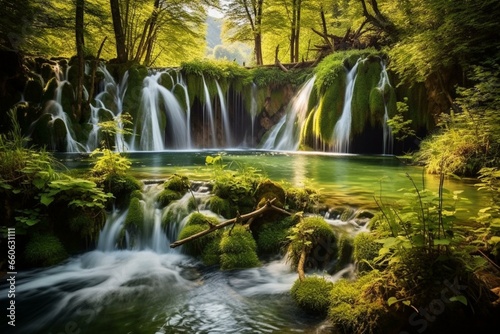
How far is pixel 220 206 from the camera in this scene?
5.46m

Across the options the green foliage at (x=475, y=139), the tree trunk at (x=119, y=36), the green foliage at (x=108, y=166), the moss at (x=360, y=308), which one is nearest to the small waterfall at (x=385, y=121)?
the green foliage at (x=475, y=139)

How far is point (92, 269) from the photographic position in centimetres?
471

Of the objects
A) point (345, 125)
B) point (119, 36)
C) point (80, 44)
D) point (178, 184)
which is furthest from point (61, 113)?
point (345, 125)

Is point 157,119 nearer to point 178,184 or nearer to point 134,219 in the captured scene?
point 178,184

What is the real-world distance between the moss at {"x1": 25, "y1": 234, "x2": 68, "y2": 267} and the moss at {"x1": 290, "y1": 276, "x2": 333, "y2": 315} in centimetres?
343

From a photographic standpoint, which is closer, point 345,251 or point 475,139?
point 345,251

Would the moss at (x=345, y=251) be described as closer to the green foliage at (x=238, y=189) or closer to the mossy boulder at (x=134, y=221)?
the green foliage at (x=238, y=189)

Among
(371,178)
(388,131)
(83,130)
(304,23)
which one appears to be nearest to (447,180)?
(371,178)

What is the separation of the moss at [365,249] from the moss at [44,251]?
4102 millimetres

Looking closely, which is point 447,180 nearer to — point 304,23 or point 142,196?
point 142,196

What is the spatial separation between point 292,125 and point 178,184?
11797 millimetres

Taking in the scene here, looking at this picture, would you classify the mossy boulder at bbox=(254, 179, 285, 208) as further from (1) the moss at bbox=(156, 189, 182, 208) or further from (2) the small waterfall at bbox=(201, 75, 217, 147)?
(2) the small waterfall at bbox=(201, 75, 217, 147)

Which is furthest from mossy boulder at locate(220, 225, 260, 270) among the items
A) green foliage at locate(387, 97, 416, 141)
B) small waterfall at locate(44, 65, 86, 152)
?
small waterfall at locate(44, 65, 86, 152)

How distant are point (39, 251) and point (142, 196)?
1.69m
